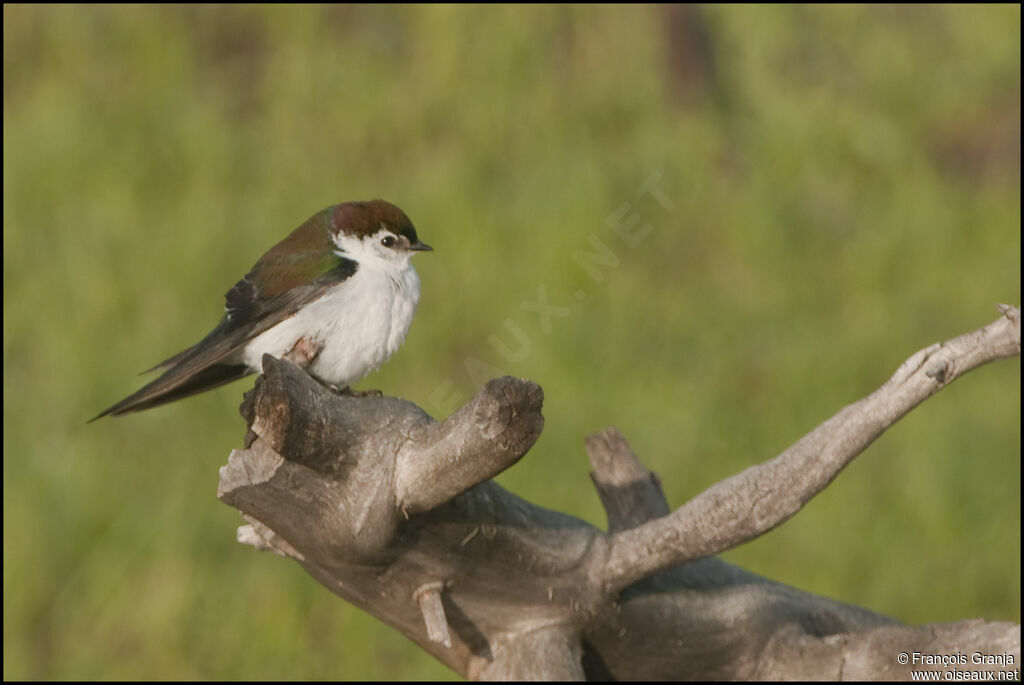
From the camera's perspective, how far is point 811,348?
11.7m

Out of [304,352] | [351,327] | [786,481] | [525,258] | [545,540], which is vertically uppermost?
[525,258]

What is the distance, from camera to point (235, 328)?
5.64 metres

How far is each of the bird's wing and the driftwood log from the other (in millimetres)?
603

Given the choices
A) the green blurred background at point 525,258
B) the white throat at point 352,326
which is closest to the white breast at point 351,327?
the white throat at point 352,326

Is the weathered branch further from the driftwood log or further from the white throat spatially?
the white throat

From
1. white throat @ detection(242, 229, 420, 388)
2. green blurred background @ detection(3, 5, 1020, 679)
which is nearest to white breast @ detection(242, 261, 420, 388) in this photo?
white throat @ detection(242, 229, 420, 388)

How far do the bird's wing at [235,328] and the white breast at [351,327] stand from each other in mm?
38

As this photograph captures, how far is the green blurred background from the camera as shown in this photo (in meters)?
9.84

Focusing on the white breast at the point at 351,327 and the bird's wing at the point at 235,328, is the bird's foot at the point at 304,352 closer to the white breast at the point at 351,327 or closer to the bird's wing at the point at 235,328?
the white breast at the point at 351,327

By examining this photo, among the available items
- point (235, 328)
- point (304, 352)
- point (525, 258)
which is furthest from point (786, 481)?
point (525, 258)

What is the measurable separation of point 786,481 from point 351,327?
5.27 feet

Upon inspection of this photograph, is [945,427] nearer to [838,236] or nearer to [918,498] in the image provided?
[918,498]

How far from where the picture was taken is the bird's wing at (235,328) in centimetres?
549

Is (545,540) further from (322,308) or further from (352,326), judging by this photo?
(322,308)
